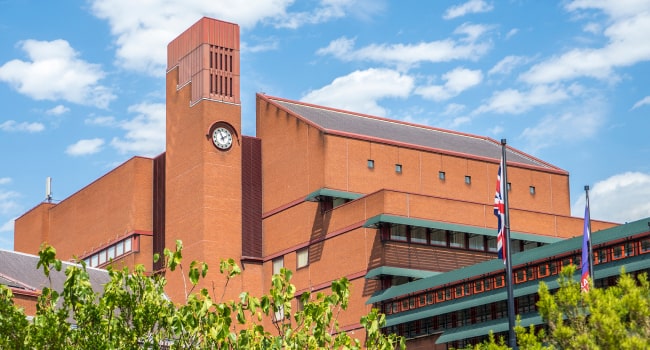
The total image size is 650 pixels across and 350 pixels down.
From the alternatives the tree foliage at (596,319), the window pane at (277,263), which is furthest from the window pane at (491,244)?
the tree foliage at (596,319)

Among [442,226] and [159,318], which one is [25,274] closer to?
[159,318]

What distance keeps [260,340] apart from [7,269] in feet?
96.0

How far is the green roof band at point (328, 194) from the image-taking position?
77.1m

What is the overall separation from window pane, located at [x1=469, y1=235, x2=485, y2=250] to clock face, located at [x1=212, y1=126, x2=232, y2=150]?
19.7m

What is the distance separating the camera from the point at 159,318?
2814cm

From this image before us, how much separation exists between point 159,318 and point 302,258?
50910 millimetres

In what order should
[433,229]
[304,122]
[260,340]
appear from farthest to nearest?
1. [304,122]
2. [433,229]
3. [260,340]

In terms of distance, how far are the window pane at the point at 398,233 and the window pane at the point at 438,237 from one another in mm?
2549

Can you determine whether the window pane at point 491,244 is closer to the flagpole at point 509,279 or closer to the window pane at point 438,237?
the window pane at point 438,237

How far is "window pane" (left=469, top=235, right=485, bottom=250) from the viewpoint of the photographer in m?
76.2

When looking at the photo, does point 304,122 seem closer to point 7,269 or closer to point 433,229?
point 433,229

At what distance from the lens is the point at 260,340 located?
28.3 m

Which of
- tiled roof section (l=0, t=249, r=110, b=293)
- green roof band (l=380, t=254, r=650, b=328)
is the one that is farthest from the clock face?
tiled roof section (l=0, t=249, r=110, b=293)

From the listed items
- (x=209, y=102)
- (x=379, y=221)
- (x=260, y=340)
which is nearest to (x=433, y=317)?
(x=379, y=221)
